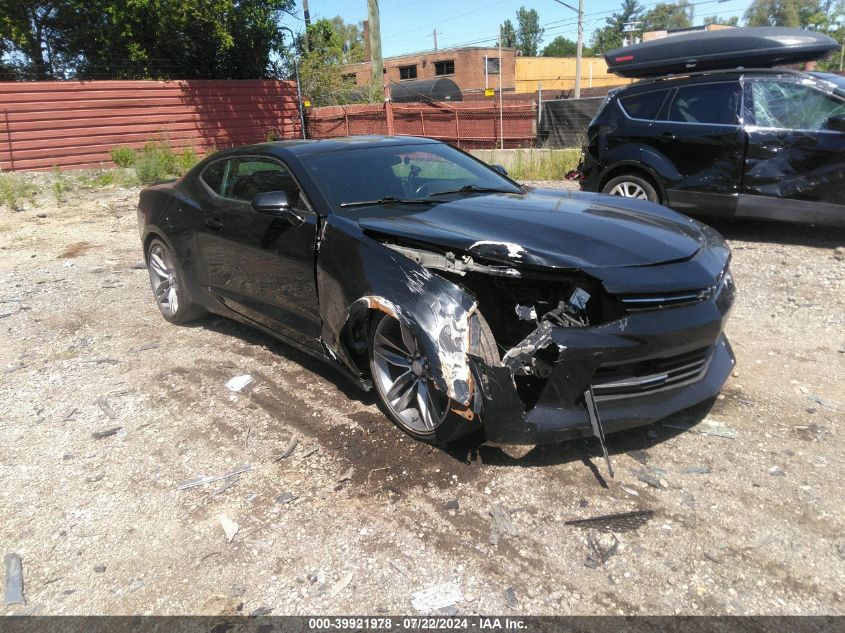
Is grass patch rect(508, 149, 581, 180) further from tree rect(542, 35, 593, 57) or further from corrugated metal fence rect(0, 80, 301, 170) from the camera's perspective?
tree rect(542, 35, 593, 57)

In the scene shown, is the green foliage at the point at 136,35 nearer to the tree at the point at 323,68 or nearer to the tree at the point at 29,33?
the tree at the point at 29,33

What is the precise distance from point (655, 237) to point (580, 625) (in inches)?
77.0

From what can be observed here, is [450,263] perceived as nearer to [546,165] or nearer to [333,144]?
[333,144]

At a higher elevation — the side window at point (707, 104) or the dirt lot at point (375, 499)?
the side window at point (707, 104)

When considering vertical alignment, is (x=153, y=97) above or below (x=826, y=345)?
above

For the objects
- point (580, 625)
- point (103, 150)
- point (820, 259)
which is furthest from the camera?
point (103, 150)

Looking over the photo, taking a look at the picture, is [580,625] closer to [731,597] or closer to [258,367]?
[731,597]

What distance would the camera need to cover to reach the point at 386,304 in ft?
10.4

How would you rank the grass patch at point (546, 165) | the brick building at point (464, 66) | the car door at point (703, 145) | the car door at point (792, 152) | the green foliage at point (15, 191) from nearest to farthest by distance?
the car door at point (792, 152), the car door at point (703, 145), the green foliage at point (15, 191), the grass patch at point (546, 165), the brick building at point (464, 66)

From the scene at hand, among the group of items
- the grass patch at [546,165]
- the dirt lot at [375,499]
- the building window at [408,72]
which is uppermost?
the building window at [408,72]

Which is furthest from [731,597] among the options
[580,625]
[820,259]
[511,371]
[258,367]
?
[820,259]

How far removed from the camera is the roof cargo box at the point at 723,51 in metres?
6.81

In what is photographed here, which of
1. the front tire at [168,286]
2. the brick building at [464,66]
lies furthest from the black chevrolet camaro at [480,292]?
the brick building at [464,66]

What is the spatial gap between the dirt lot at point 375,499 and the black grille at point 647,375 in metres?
0.42
